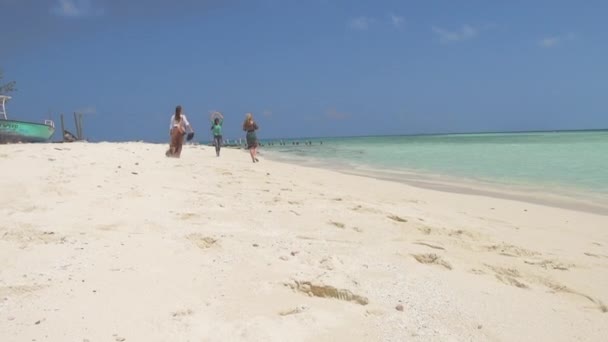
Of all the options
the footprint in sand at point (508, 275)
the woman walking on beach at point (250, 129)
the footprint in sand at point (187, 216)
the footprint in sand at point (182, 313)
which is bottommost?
the footprint in sand at point (508, 275)

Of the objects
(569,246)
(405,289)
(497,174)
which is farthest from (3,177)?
(497,174)

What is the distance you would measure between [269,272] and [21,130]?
71.2 feet

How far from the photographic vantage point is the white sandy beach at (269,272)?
226 centimetres

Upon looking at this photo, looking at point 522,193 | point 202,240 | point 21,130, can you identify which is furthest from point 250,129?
point 21,130

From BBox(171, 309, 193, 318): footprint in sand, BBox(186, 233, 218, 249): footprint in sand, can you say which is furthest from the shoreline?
BBox(171, 309, 193, 318): footprint in sand

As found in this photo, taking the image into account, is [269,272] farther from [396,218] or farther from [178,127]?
[178,127]

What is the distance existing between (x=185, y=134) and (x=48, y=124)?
1516 centimetres

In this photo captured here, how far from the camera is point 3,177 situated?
5.32 meters

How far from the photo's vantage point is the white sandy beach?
2262 mm

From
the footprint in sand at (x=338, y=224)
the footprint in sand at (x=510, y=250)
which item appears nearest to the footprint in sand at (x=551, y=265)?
the footprint in sand at (x=510, y=250)

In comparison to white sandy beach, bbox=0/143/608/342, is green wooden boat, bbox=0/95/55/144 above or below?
above

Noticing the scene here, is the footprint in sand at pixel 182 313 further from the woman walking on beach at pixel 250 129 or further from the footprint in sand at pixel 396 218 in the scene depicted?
the woman walking on beach at pixel 250 129

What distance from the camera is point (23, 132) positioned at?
2066 centimetres

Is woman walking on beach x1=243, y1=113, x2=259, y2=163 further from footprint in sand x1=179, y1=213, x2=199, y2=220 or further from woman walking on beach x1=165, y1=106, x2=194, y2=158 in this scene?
footprint in sand x1=179, y1=213, x2=199, y2=220
